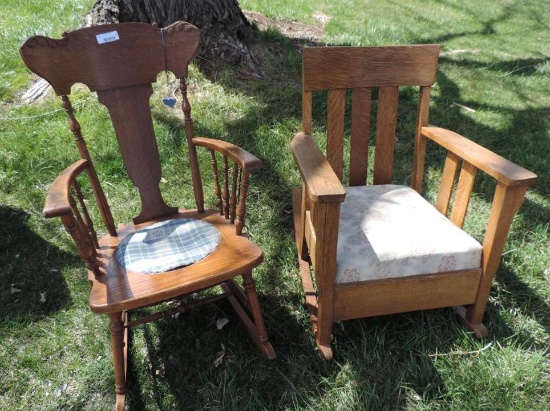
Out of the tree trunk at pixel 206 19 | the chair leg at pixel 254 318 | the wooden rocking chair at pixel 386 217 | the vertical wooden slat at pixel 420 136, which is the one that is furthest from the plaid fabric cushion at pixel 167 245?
the tree trunk at pixel 206 19

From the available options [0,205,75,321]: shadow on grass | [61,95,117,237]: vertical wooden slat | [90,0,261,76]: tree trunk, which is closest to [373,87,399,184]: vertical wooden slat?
[61,95,117,237]: vertical wooden slat

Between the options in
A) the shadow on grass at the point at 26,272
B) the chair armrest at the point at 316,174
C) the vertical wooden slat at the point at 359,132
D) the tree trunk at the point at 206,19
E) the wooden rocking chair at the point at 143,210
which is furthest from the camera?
the tree trunk at the point at 206,19

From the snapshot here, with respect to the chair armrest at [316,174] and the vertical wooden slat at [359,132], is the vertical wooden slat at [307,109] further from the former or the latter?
the vertical wooden slat at [359,132]

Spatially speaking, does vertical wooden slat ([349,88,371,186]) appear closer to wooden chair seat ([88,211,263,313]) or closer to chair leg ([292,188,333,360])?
chair leg ([292,188,333,360])

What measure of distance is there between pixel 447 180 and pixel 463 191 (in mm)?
152

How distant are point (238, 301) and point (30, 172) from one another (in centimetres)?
192

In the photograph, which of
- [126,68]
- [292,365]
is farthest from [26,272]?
[292,365]

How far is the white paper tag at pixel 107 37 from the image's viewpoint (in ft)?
5.38

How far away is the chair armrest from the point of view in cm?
136

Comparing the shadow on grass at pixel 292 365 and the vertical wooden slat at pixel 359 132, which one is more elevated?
the vertical wooden slat at pixel 359 132

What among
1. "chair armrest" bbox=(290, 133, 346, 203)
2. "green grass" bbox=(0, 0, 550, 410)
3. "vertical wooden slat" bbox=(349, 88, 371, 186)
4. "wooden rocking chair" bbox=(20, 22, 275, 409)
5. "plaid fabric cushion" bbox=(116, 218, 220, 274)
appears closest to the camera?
"chair armrest" bbox=(290, 133, 346, 203)

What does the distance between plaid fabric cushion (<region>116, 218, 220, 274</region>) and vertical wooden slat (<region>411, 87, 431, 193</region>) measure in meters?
1.10

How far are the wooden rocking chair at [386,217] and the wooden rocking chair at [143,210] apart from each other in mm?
316

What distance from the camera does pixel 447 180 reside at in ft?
6.43
